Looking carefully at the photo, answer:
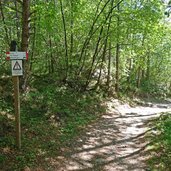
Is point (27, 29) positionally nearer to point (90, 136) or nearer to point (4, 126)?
point (4, 126)

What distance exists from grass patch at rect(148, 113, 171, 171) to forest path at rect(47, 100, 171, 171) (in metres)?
0.28

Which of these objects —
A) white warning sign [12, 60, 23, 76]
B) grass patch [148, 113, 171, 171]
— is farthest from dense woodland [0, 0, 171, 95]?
grass patch [148, 113, 171, 171]

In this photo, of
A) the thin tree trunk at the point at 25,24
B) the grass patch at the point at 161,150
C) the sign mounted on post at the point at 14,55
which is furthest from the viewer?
the thin tree trunk at the point at 25,24

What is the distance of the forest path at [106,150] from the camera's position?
6.98 metres

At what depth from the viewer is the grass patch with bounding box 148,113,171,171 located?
6938mm

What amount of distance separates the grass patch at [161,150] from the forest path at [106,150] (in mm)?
281

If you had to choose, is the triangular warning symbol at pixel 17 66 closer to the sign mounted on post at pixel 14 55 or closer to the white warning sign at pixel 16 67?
the white warning sign at pixel 16 67

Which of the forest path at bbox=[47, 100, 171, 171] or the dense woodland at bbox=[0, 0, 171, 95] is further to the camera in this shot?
the dense woodland at bbox=[0, 0, 171, 95]

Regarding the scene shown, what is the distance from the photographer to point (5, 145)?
6781mm

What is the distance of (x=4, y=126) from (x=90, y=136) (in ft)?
11.4

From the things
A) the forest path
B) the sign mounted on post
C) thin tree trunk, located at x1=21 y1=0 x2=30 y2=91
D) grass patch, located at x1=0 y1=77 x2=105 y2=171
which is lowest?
the forest path

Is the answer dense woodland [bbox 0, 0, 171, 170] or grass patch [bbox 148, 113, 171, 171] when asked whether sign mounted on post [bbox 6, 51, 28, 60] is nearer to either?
dense woodland [bbox 0, 0, 171, 170]

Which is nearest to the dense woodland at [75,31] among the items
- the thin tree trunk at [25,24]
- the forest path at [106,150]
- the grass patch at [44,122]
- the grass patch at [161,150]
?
the grass patch at [44,122]

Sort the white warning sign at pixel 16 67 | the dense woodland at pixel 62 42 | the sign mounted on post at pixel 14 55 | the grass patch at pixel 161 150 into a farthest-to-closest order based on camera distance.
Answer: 1. the dense woodland at pixel 62 42
2. the grass patch at pixel 161 150
3. the white warning sign at pixel 16 67
4. the sign mounted on post at pixel 14 55
